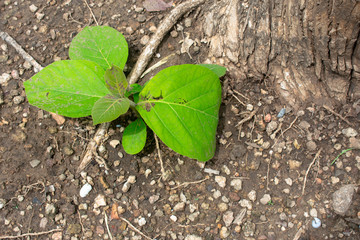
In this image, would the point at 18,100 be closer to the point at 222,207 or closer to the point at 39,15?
the point at 39,15

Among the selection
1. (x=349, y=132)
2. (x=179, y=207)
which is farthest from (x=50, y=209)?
(x=349, y=132)

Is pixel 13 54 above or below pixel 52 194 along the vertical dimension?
above

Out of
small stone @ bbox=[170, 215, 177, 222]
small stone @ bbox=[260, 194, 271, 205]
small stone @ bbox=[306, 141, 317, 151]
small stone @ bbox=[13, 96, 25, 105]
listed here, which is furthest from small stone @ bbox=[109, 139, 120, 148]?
small stone @ bbox=[306, 141, 317, 151]

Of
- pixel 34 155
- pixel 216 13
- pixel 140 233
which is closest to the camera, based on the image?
pixel 140 233

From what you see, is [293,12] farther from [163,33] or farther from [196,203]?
[196,203]

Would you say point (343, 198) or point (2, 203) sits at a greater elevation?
point (343, 198)

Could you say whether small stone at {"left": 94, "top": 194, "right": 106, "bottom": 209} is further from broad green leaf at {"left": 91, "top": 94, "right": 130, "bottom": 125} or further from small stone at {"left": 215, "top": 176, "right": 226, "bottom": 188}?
small stone at {"left": 215, "top": 176, "right": 226, "bottom": 188}

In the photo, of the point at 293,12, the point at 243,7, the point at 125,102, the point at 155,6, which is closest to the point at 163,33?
the point at 155,6
